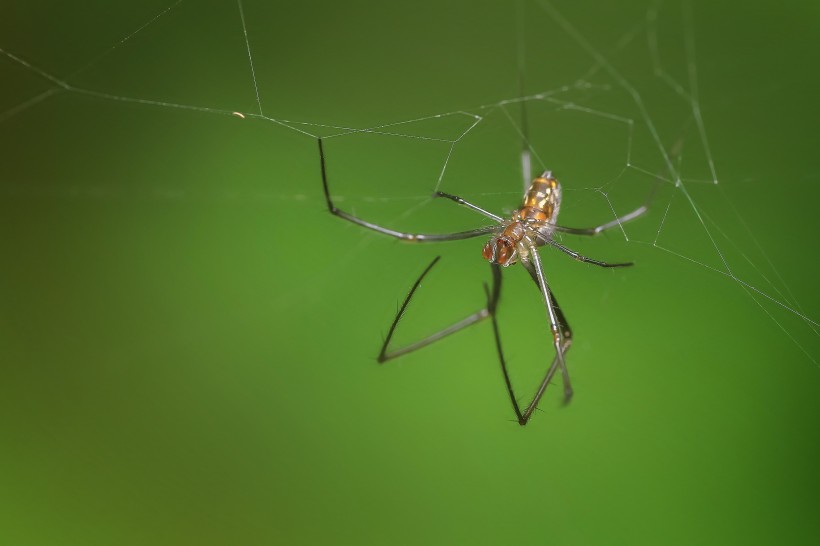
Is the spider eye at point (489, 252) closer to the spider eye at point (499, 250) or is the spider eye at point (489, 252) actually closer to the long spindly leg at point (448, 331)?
the spider eye at point (499, 250)

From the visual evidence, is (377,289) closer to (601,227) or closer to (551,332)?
(551,332)

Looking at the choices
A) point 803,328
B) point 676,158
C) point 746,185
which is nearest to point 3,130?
point 676,158

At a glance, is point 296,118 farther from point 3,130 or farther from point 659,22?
point 659,22

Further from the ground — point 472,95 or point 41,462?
point 472,95

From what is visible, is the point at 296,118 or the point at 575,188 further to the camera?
the point at 296,118

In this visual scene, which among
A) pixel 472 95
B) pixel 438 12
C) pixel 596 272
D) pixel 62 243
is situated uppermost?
pixel 438 12

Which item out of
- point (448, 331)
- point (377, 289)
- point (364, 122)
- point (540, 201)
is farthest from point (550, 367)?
point (364, 122)
